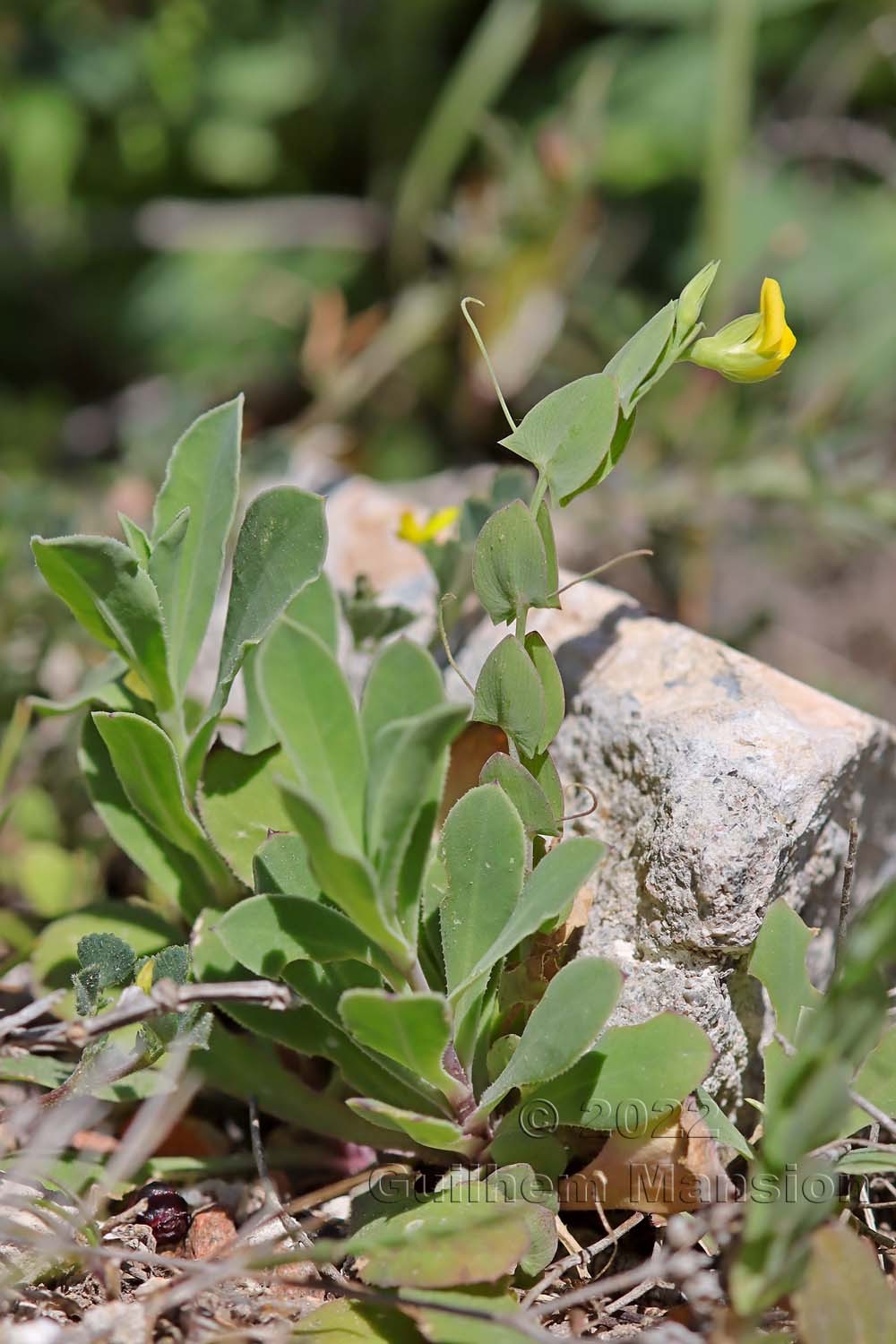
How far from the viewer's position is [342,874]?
1180 millimetres

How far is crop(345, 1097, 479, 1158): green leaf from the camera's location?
1.31 meters

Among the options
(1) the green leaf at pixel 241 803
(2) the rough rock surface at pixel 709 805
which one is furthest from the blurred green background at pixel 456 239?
(1) the green leaf at pixel 241 803

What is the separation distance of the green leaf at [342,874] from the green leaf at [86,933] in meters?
0.51

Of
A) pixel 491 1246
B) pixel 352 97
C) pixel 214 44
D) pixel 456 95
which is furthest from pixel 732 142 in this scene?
pixel 491 1246

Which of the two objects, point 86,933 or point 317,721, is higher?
point 317,721

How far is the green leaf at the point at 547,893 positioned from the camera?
1259 mm

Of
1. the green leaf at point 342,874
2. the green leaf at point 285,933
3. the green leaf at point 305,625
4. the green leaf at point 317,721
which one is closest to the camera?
the green leaf at point 342,874

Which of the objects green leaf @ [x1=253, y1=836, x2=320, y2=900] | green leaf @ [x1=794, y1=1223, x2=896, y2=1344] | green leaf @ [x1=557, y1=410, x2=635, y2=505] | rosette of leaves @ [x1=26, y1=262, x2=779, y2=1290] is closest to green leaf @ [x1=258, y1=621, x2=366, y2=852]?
rosette of leaves @ [x1=26, y1=262, x2=779, y2=1290]

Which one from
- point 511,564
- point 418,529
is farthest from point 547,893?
point 418,529

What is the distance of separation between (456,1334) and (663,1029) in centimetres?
38

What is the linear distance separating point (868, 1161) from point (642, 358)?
0.94m

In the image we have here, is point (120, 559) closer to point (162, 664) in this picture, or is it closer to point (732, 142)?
point (162, 664)

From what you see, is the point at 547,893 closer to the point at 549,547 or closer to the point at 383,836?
the point at 383,836

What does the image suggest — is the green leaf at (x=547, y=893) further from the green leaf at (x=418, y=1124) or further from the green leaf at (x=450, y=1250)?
the green leaf at (x=450, y=1250)
